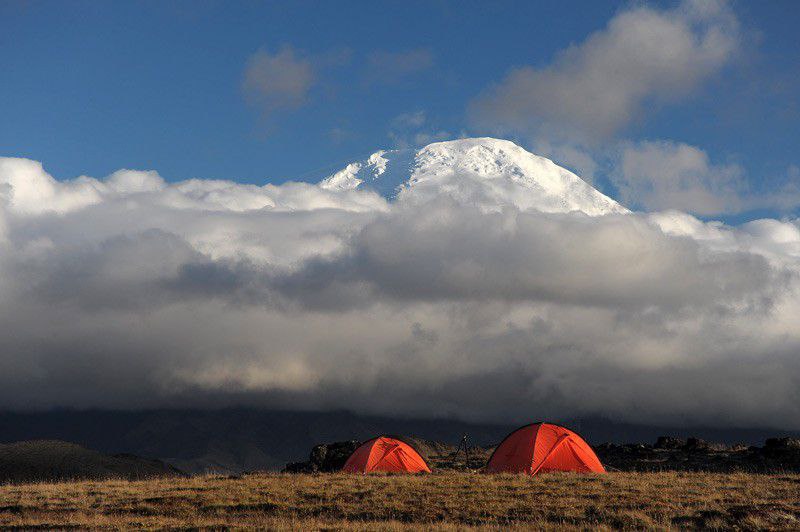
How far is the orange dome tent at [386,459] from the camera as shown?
187ft

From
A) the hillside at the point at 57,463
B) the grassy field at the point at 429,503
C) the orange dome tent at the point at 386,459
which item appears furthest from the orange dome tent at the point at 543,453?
the hillside at the point at 57,463

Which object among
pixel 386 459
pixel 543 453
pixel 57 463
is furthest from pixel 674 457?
pixel 57 463

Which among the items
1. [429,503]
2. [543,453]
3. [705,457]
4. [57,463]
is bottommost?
[429,503]

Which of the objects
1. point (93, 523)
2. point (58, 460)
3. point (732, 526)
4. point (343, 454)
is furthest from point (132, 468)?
point (732, 526)

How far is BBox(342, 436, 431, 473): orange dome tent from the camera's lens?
187 ft

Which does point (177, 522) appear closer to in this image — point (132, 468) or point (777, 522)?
point (777, 522)

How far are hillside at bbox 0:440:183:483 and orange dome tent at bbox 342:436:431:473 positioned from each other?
7360 cm

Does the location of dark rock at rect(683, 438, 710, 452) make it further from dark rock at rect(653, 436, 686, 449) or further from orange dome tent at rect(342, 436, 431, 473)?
orange dome tent at rect(342, 436, 431, 473)

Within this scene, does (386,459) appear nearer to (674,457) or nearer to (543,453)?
(543,453)

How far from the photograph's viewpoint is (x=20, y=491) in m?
48.1

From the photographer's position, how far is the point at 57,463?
133000 mm

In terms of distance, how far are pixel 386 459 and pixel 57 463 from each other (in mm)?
91579

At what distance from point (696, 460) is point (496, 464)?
869 inches

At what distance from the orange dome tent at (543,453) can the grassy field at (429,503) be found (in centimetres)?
389
